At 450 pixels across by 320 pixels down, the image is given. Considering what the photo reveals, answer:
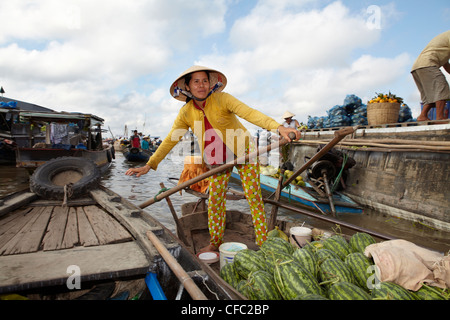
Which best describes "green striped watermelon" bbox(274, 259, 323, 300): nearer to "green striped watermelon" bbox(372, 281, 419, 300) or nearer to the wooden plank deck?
"green striped watermelon" bbox(372, 281, 419, 300)

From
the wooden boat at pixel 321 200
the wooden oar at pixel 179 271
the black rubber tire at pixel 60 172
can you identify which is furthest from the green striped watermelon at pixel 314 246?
the wooden boat at pixel 321 200

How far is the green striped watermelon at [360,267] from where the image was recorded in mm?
1618

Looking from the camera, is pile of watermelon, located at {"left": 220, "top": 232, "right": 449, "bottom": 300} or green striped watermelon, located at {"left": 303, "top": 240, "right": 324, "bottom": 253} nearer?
pile of watermelon, located at {"left": 220, "top": 232, "right": 449, "bottom": 300}

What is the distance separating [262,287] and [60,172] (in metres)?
5.79

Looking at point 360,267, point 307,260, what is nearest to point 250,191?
point 307,260

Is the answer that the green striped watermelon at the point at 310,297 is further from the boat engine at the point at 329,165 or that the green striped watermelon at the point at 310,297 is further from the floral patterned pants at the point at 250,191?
the boat engine at the point at 329,165

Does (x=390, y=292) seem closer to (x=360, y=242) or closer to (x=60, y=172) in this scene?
(x=360, y=242)

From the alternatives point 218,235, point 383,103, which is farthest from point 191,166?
point 383,103

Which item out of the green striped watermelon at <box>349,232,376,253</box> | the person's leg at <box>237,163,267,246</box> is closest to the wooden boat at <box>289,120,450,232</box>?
the person's leg at <box>237,163,267,246</box>

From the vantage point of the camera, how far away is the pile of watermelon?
1.38 metres

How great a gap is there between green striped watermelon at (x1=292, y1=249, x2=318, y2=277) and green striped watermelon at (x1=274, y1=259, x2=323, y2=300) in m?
0.15

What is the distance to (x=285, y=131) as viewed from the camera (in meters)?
2.34
